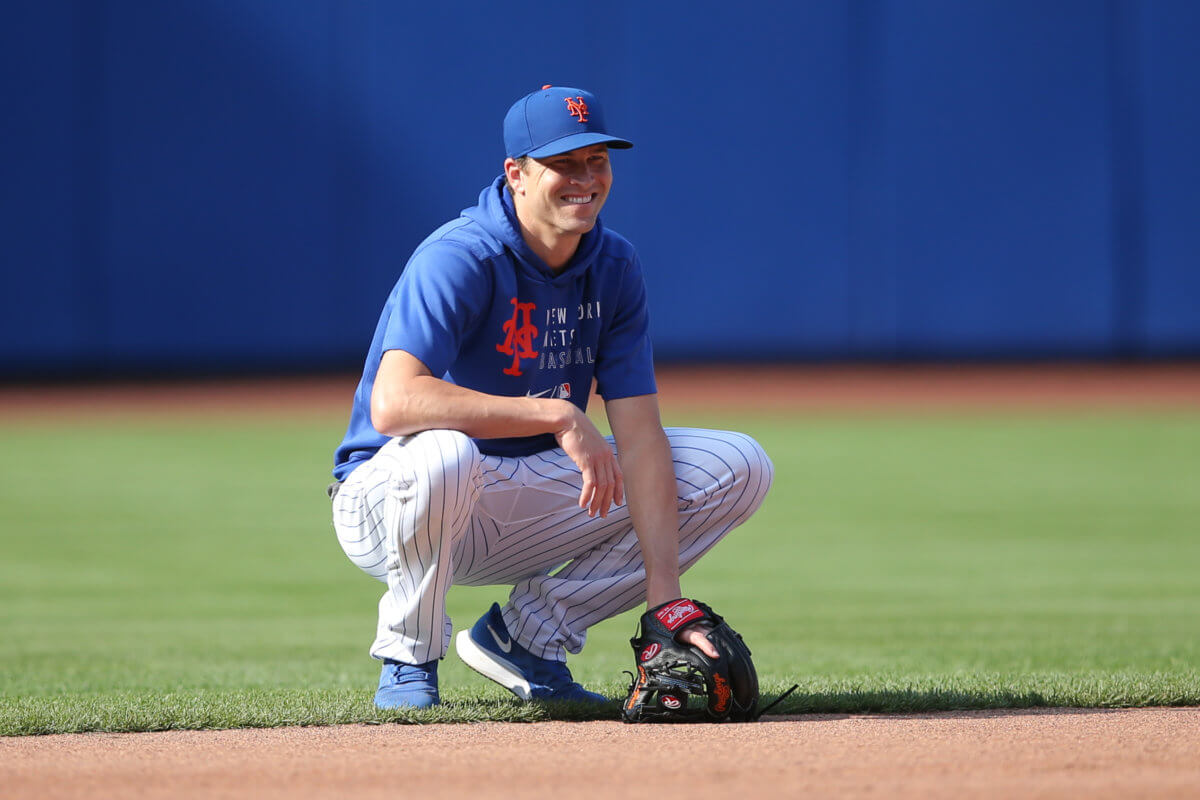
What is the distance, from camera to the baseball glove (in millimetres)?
3271

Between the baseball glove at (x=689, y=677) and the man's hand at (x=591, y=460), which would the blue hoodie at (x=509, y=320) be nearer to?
the man's hand at (x=591, y=460)

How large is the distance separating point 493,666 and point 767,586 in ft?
8.37

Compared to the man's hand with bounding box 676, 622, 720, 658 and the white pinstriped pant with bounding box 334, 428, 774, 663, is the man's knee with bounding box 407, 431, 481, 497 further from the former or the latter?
the man's hand with bounding box 676, 622, 720, 658

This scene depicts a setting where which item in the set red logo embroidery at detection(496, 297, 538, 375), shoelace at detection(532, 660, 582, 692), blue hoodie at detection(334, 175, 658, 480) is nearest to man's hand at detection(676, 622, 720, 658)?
shoelace at detection(532, 660, 582, 692)

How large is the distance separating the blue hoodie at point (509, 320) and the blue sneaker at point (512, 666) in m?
0.46

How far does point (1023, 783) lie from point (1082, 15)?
14.8m

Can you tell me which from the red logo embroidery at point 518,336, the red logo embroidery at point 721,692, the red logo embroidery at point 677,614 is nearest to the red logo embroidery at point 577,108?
the red logo embroidery at point 518,336

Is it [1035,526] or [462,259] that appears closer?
[462,259]

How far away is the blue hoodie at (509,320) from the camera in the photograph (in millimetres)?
3340

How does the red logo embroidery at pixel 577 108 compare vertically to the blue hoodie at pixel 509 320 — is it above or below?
above

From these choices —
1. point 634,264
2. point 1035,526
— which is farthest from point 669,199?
point 634,264

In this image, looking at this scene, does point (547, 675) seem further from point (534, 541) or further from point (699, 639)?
point (699, 639)

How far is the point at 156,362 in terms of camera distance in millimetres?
16000

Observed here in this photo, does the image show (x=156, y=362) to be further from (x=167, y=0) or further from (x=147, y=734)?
(x=147, y=734)
